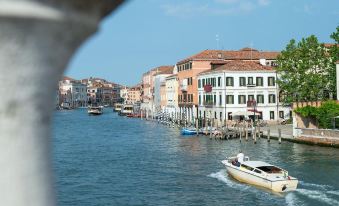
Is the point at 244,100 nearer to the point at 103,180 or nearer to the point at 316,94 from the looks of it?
the point at 316,94

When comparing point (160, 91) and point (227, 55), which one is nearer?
point (227, 55)

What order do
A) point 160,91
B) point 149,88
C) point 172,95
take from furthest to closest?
1. point 149,88
2. point 160,91
3. point 172,95

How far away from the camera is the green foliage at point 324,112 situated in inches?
1167

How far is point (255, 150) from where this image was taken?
28844 mm

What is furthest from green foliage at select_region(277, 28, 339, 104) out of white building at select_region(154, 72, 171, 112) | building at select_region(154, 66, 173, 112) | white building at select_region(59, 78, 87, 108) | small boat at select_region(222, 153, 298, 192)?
white building at select_region(59, 78, 87, 108)

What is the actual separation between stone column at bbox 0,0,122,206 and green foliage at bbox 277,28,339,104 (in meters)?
37.1

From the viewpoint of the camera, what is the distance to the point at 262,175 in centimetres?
1775

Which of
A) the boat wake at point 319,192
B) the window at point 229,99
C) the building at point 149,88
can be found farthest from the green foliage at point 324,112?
the building at point 149,88

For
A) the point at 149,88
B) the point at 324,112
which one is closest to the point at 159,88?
the point at 149,88

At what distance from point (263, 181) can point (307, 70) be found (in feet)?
72.8

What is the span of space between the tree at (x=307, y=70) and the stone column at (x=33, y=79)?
37060 millimetres

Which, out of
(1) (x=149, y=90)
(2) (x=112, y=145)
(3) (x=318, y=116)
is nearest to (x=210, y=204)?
(3) (x=318, y=116)

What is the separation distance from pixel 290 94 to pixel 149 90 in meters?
56.3

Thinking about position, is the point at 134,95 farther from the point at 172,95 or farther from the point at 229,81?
the point at 229,81
